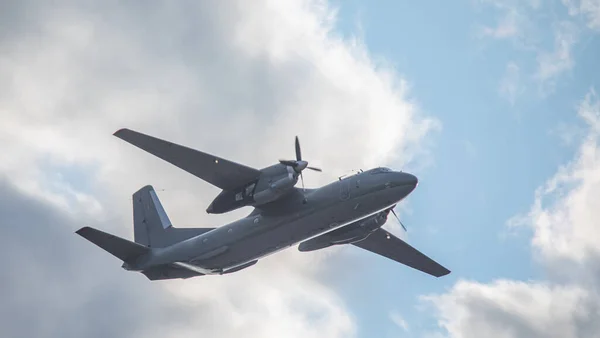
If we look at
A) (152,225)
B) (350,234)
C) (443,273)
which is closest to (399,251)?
(443,273)

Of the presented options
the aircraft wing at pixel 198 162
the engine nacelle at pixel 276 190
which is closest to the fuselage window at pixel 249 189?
the aircraft wing at pixel 198 162

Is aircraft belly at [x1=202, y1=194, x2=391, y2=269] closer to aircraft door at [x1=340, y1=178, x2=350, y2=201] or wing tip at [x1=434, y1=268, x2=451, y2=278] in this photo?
aircraft door at [x1=340, y1=178, x2=350, y2=201]

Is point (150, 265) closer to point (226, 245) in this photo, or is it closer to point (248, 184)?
point (226, 245)

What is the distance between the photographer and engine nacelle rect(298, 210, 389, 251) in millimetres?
52188

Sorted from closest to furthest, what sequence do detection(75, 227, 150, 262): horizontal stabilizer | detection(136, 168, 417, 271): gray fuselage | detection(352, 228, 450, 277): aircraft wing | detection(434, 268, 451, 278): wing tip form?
detection(136, 168, 417, 271): gray fuselage < detection(75, 227, 150, 262): horizontal stabilizer < detection(352, 228, 450, 277): aircraft wing < detection(434, 268, 451, 278): wing tip

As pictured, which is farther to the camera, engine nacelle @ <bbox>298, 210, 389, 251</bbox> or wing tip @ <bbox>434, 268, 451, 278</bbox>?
wing tip @ <bbox>434, 268, 451, 278</bbox>


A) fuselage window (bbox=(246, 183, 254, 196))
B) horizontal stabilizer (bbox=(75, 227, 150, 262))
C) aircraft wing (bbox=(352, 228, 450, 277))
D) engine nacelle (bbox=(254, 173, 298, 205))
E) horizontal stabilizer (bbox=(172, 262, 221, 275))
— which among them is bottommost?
horizontal stabilizer (bbox=(172, 262, 221, 275))

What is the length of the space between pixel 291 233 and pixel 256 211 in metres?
3.19

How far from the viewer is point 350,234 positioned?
53031mm

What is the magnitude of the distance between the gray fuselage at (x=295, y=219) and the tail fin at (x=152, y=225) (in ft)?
11.7

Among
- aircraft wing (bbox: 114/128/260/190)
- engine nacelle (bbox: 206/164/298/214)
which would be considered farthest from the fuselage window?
aircraft wing (bbox: 114/128/260/190)

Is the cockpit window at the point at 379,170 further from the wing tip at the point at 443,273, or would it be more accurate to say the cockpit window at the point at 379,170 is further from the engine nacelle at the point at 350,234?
the wing tip at the point at 443,273

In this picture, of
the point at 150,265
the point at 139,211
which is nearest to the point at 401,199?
the point at 150,265

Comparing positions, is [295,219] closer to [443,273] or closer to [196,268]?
[196,268]
